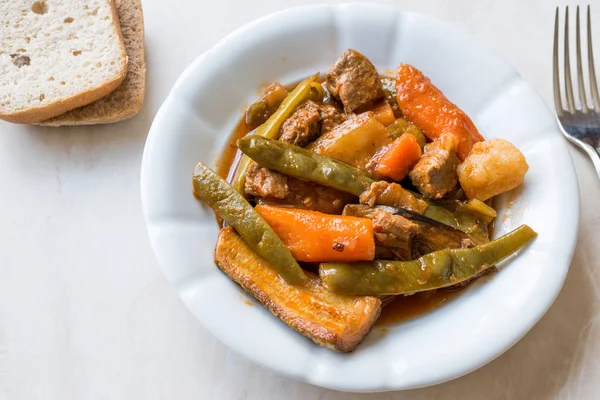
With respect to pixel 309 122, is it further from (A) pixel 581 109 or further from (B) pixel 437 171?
(A) pixel 581 109

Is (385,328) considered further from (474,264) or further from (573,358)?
(573,358)

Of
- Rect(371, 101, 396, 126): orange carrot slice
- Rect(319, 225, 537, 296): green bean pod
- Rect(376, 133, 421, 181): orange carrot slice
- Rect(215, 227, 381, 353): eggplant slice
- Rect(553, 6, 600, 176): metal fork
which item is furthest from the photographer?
Rect(553, 6, 600, 176): metal fork

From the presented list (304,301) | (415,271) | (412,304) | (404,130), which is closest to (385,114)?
(404,130)

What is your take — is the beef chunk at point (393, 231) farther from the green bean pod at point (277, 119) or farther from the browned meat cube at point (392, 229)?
the green bean pod at point (277, 119)

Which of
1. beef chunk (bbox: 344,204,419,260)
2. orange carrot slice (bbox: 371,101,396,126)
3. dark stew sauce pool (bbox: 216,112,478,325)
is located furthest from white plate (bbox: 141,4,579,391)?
beef chunk (bbox: 344,204,419,260)

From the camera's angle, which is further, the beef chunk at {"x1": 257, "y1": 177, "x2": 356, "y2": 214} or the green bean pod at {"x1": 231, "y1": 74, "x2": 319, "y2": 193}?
the green bean pod at {"x1": 231, "y1": 74, "x2": 319, "y2": 193}

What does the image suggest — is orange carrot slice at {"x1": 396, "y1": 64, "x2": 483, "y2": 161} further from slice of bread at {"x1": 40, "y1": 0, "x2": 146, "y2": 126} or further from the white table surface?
slice of bread at {"x1": 40, "y1": 0, "x2": 146, "y2": 126}
